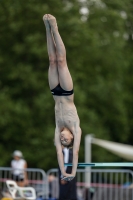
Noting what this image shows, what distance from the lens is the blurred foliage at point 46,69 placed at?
23.0 m

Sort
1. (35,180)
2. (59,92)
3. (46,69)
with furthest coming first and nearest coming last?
(46,69) → (35,180) → (59,92)

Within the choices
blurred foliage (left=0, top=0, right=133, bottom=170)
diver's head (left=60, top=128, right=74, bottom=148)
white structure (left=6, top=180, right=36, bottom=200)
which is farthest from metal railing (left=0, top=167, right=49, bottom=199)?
blurred foliage (left=0, top=0, right=133, bottom=170)

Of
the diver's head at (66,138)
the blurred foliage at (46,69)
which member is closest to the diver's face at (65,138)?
the diver's head at (66,138)

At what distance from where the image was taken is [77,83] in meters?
24.9

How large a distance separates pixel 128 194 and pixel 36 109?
10.8 m

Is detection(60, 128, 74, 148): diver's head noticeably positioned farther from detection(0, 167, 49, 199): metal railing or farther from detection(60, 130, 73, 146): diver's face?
detection(0, 167, 49, 199): metal railing

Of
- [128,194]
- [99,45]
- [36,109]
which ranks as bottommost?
[128,194]

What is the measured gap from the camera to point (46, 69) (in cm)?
2444

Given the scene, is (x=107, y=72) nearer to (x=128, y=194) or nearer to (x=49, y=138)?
(x=49, y=138)

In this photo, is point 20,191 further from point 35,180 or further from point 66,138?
point 66,138

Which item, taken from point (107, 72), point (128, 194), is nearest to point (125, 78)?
point (107, 72)

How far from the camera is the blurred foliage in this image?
23.0 metres

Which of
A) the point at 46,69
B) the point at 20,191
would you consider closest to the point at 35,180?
the point at 20,191

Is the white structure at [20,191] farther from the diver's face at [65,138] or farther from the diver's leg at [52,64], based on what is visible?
the diver's leg at [52,64]
